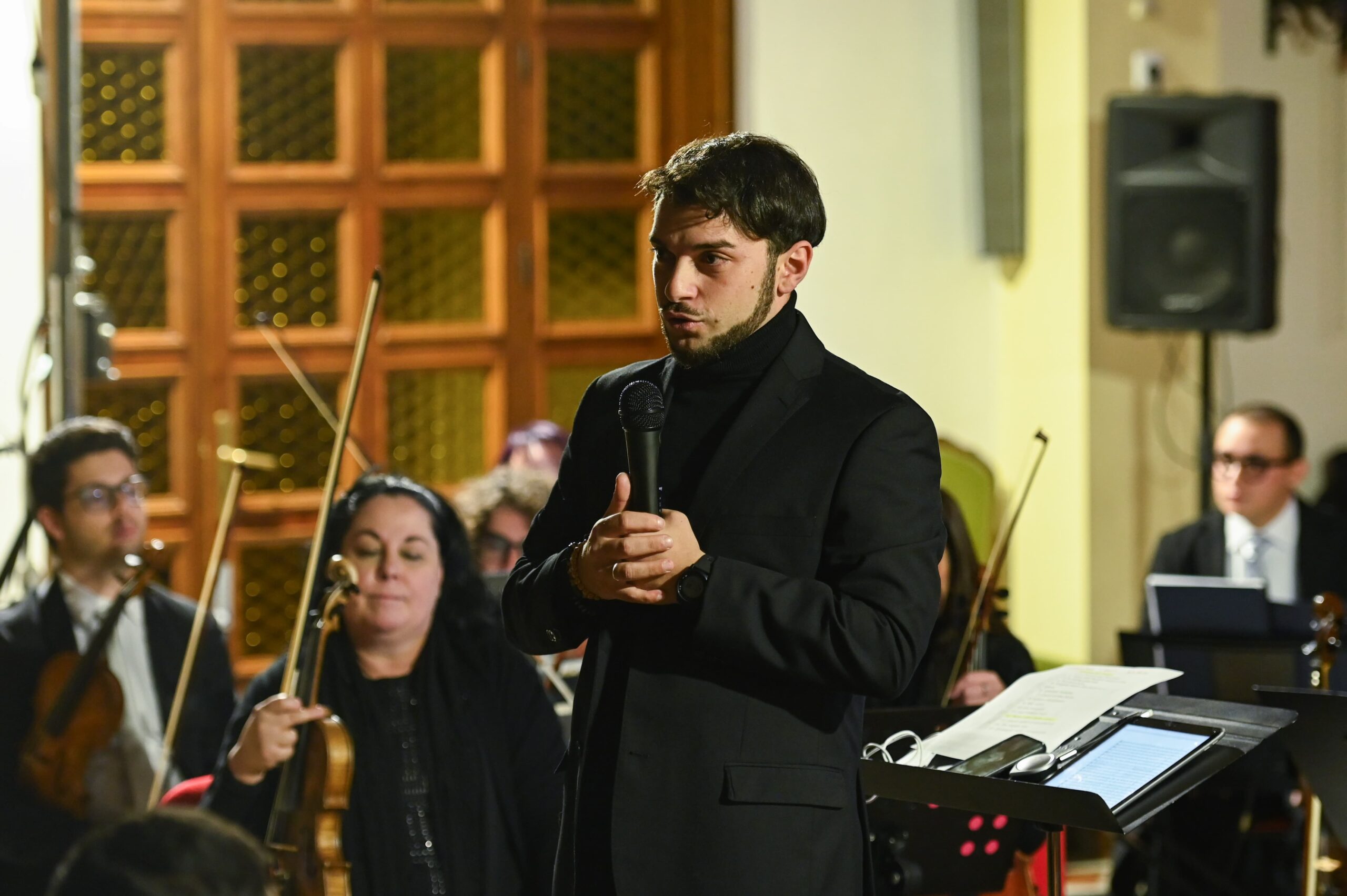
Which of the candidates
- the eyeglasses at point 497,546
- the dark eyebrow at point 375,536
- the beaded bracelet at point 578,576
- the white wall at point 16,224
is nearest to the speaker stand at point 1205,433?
the eyeglasses at point 497,546

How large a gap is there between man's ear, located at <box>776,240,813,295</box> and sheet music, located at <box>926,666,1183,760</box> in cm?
66

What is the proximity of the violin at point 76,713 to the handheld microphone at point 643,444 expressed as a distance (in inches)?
68.2

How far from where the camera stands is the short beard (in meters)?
1.53

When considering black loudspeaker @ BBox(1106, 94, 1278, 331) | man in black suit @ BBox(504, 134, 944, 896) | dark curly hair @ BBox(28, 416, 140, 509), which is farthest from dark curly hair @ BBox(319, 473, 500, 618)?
black loudspeaker @ BBox(1106, 94, 1278, 331)

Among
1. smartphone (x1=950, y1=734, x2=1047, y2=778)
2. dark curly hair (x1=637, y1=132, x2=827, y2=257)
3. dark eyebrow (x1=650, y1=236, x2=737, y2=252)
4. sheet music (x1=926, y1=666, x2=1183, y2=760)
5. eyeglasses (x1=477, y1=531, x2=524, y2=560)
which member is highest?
dark curly hair (x1=637, y1=132, x2=827, y2=257)

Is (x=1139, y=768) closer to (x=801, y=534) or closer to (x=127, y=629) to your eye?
(x=801, y=534)

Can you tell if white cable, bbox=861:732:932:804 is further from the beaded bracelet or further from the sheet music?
the beaded bracelet

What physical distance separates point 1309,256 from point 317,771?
4254 millimetres

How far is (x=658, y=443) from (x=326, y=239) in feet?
12.0

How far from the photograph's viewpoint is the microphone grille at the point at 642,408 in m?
1.44

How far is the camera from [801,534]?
4.97 ft

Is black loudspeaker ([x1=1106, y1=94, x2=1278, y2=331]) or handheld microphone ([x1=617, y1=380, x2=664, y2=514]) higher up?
black loudspeaker ([x1=1106, y1=94, x2=1278, y2=331])

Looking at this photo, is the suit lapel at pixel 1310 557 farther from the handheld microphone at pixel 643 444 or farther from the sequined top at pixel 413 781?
the handheld microphone at pixel 643 444

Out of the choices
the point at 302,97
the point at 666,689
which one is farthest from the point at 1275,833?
the point at 302,97
